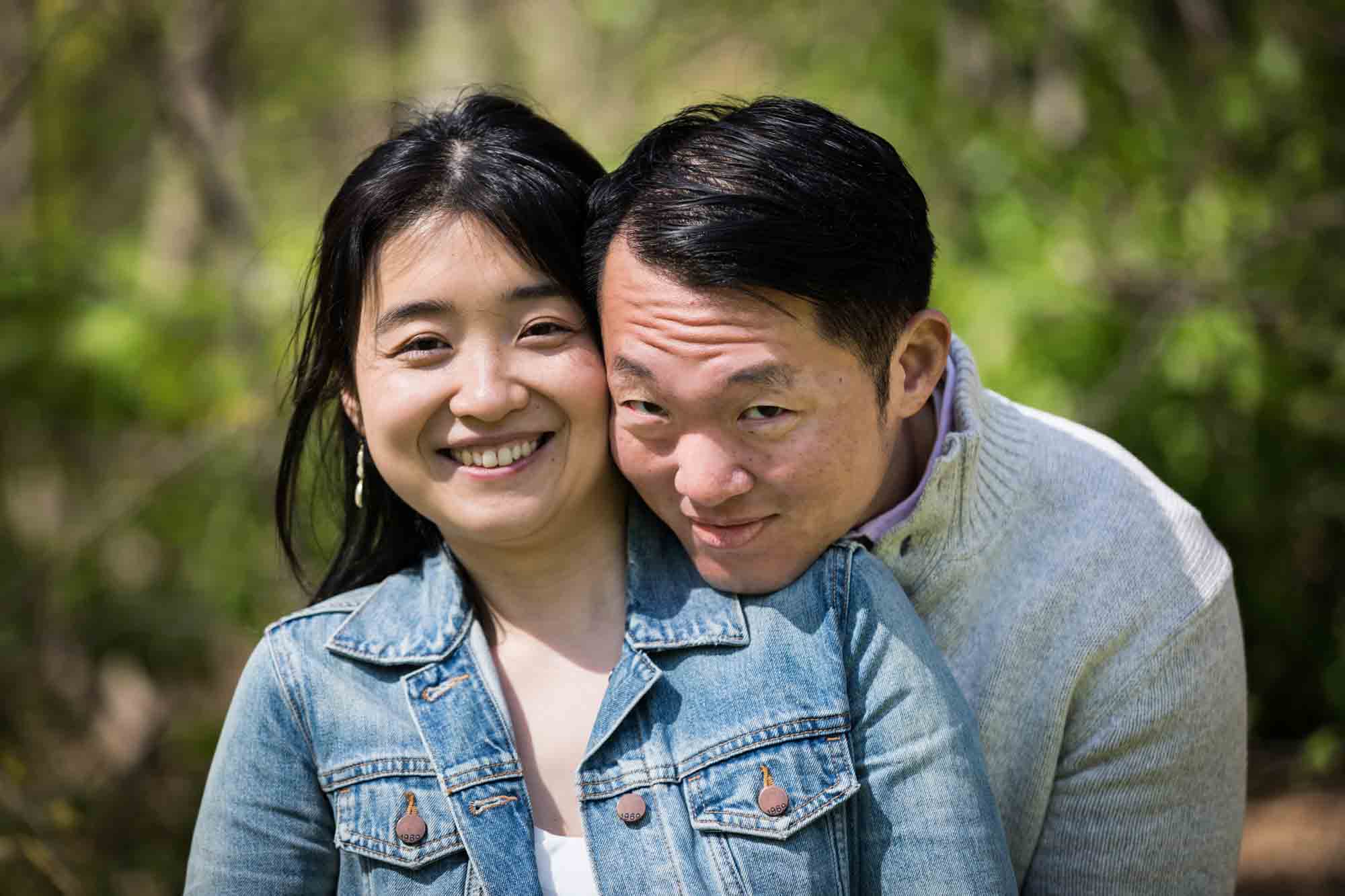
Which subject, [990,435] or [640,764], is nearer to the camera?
[640,764]

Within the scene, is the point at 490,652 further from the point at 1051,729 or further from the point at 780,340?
the point at 1051,729

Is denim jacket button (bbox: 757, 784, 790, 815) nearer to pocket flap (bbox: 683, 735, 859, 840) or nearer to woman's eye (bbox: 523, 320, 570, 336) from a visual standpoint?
pocket flap (bbox: 683, 735, 859, 840)

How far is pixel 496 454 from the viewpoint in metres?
2.05

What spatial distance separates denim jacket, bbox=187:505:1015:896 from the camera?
195cm

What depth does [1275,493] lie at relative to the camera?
4.47 meters

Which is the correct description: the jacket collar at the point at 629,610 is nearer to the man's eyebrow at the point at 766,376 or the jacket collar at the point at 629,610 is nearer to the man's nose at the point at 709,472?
the man's nose at the point at 709,472

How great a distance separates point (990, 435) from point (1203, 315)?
2171 millimetres

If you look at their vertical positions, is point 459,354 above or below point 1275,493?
above

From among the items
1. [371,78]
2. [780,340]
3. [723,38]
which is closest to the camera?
[780,340]

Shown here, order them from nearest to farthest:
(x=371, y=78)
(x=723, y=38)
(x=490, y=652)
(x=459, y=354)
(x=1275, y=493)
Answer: (x=459, y=354)
(x=490, y=652)
(x=1275, y=493)
(x=723, y=38)
(x=371, y=78)

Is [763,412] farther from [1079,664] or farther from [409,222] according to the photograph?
[1079,664]

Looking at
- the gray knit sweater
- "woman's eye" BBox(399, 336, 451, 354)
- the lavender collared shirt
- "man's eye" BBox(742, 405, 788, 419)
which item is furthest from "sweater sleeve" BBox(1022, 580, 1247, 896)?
"woman's eye" BBox(399, 336, 451, 354)

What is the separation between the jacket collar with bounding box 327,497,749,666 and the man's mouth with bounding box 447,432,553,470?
270mm

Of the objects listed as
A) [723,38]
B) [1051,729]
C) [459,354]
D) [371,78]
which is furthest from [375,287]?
[371,78]
